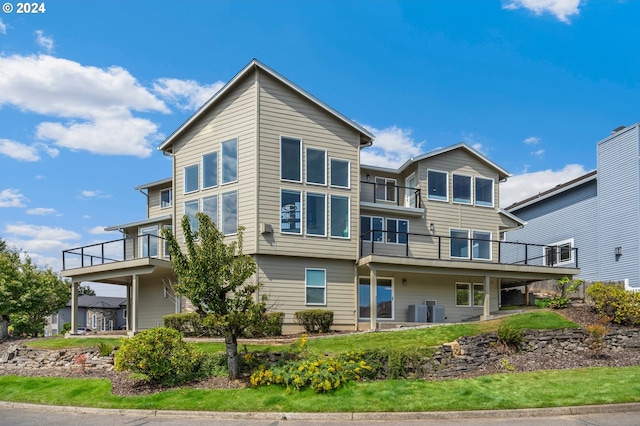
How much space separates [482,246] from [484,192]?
2.69 meters

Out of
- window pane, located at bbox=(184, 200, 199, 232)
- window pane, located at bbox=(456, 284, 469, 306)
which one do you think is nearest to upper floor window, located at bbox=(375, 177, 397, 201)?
window pane, located at bbox=(456, 284, 469, 306)

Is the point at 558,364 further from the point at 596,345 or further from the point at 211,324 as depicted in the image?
the point at 211,324

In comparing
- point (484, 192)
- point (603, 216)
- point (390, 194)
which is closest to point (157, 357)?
point (390, 194)

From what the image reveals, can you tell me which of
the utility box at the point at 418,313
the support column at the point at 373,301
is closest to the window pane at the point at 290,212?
the support column at the point at 373,301

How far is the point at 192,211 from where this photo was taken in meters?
24.9

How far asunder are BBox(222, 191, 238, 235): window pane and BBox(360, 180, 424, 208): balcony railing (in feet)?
21.9

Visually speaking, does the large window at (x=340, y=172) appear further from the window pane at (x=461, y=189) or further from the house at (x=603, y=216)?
the house at (x=603, y=216)

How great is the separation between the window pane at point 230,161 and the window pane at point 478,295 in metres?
12.4

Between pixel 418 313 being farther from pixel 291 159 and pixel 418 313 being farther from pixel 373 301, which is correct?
pixel 291 159

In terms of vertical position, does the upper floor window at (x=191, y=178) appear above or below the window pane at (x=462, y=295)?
above

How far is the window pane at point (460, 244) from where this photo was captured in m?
27.6

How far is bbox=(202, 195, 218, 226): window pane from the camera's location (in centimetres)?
2402

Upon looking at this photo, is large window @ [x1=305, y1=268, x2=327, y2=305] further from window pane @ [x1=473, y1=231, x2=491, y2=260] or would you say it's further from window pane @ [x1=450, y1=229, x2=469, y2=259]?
window pane @ [x1=473, y1=231, x2=491, y2=260]

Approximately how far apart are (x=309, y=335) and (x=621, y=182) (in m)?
18.8
